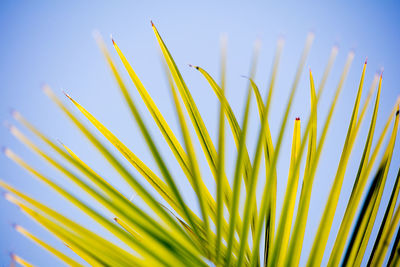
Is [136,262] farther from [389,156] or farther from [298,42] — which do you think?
[298,42]

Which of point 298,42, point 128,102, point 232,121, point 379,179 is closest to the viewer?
point 128,102

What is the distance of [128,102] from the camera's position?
1.20ft

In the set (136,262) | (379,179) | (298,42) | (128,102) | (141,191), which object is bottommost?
(136,262)

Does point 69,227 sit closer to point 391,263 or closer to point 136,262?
point 136,262

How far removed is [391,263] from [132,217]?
47cm

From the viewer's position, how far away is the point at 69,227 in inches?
15.8

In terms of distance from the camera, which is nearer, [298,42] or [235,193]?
[235,193]

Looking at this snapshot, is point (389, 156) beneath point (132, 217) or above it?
above

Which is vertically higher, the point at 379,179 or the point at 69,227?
the point at 379,179

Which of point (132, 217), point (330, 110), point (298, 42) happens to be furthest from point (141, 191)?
point (298, 42)

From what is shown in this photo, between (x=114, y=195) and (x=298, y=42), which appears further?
(x=298, y=42)

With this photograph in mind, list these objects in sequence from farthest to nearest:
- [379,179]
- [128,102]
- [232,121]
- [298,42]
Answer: [298,42] < [232,121] < [379,179] < [128,102]

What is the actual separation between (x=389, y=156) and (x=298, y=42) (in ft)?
16.0

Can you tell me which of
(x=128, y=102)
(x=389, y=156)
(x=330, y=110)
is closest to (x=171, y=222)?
(x=128, y=102)
